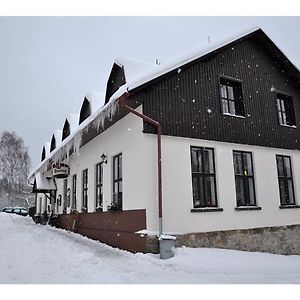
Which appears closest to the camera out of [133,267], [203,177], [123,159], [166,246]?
[133,267]

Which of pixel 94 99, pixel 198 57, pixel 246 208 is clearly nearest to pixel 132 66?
pixel 198 57

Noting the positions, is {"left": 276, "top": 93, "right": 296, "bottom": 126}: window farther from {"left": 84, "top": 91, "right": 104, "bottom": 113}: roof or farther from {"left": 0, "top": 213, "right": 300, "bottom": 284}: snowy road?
{"left": 84, "top": 91, "right": 104, "bottom": 113}: roof

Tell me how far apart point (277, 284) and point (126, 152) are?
547cm

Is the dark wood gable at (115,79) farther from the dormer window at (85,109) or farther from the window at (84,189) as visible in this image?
the window at (84,189)

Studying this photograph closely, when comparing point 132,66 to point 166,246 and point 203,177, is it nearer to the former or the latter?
point 203,177

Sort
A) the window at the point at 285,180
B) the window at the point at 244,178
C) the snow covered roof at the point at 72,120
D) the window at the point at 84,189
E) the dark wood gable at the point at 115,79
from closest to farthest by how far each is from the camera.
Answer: the window at the point at 244,178, the dark wood gable at the point at 115,79, the window at the point at 285,180, the window at the point at 84,189, the snow covered roof at the point at 72,120

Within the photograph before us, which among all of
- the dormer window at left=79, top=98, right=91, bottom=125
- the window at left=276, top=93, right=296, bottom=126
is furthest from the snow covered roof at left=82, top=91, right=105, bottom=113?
the window at left=276, top=93, right=296, bottom=126

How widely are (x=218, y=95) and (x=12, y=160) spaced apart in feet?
126

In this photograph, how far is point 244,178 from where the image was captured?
413 inches

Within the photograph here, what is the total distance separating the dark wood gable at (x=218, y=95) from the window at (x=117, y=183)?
2.19 m

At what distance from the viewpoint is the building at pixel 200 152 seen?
875cm

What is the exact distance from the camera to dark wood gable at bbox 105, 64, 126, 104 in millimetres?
10863

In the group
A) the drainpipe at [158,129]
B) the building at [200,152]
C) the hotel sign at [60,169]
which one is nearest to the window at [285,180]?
the building at [200,152]

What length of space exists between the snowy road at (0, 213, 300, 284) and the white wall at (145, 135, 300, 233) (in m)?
0.85
